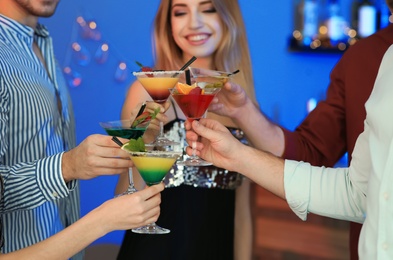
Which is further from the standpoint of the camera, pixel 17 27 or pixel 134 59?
pixel 134 59

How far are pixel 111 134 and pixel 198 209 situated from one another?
0.88 m

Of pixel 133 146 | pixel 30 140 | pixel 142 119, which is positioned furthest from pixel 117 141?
pixel 30 140

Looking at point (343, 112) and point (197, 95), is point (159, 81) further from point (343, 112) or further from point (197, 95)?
point (343, 112)

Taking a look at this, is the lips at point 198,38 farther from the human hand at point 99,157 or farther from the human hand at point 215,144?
the human hand at point 99,157

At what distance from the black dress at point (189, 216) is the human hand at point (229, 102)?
269 millimetres

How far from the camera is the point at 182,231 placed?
2971mm

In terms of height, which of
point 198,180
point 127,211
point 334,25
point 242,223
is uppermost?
point 334,25

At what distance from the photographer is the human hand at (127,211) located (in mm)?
1926

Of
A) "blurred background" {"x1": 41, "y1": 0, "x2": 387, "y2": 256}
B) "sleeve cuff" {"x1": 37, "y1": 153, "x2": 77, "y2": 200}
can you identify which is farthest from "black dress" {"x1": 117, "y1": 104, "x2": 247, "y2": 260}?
"blurred background" {"x1": 41, "y1": 0, "x2": 387, "y2": 256}

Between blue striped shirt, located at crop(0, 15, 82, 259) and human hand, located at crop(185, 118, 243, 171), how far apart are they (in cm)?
44

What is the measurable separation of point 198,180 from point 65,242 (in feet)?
3.63

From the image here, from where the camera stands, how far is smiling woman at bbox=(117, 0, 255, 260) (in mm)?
2963

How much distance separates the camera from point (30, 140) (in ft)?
8.59

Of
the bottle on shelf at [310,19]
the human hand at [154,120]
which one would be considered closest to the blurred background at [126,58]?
the bottle on shelf at [310,19]
